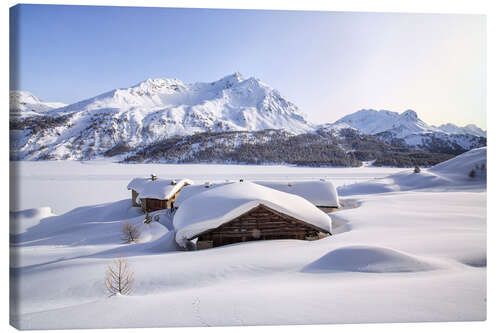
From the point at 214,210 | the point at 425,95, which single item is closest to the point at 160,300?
the point at 214,210

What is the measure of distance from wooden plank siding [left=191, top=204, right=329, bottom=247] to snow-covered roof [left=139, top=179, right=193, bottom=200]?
11.1m

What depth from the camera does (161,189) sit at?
1661 cm

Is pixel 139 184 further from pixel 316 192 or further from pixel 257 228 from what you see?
pixel 257 228

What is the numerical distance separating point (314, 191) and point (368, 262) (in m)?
9.98

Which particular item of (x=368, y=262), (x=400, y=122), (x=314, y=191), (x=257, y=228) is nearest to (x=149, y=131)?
(x=400, y=122)

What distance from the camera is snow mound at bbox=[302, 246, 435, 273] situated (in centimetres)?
386

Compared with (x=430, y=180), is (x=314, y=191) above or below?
below

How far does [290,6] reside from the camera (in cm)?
495

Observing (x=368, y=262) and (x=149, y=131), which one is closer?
(x=368, y=262)

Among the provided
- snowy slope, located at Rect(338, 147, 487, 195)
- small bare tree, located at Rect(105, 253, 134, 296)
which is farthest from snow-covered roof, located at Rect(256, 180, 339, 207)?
small bare tree, located at Rect(105, 253, 134, 296)

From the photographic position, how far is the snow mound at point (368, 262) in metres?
3.86

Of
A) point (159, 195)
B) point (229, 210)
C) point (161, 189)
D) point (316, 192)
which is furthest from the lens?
point (161, 189)

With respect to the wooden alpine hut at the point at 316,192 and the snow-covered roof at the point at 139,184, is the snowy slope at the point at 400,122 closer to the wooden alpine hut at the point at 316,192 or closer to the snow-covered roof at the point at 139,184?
the wooden alpine hut at the point at 316,192

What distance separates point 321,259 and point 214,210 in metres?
3.04
